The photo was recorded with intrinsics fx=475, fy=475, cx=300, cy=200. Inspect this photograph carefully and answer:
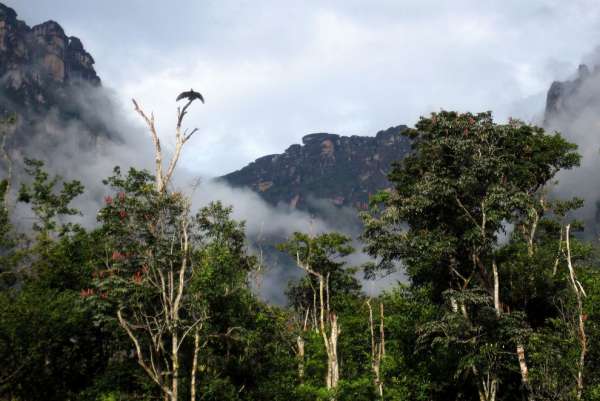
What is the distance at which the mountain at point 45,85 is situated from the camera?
509ft

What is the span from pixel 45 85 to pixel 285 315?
174631 mm

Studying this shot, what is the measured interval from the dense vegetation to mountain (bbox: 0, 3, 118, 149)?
464ft

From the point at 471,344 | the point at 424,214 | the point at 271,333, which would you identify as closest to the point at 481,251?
the point at 424,214

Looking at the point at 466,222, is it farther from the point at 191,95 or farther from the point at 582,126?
Answer: the point at 582,126

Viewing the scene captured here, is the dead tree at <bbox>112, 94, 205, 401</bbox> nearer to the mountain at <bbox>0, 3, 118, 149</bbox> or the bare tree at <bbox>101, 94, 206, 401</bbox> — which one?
the bare tree at <bbox>101, 94, 206, 401</bbox>

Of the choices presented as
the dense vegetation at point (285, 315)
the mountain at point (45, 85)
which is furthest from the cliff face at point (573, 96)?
the mountain at point (45, 85)

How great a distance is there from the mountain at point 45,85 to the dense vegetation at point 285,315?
141335 mm

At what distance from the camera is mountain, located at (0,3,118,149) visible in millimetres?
155250

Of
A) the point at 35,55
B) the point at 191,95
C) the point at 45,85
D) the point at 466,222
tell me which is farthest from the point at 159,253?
the point at 35,55

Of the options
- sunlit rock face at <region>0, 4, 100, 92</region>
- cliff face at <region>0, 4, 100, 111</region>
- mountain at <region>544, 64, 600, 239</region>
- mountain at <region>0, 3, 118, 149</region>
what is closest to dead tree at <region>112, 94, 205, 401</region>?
mountain at <region>544, 64, 600, 239</region>

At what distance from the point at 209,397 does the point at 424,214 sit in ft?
41.0

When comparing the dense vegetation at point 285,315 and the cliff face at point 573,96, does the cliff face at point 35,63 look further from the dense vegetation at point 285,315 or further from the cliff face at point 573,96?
the cliff face at point 573,96

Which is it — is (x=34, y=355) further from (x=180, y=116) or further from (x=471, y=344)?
(x=471, y=344)

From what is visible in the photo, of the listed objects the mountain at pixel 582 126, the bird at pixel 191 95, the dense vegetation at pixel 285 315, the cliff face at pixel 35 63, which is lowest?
the dense vegetation at pixel 285 315
